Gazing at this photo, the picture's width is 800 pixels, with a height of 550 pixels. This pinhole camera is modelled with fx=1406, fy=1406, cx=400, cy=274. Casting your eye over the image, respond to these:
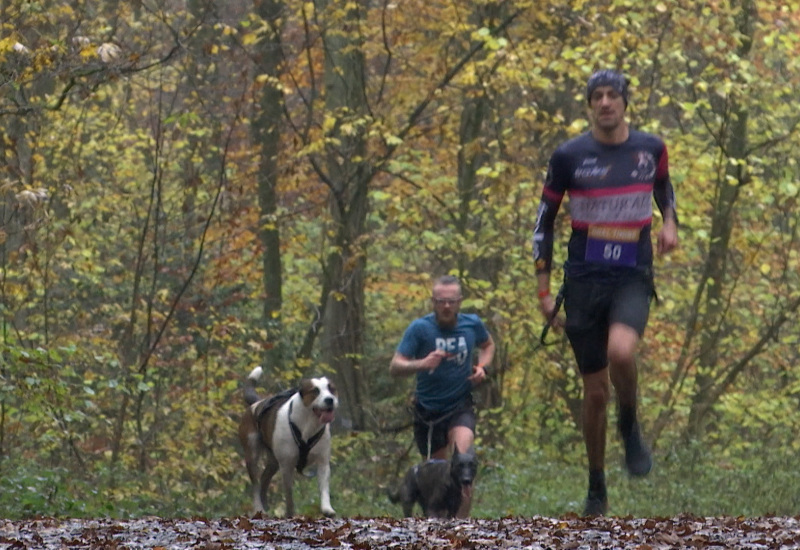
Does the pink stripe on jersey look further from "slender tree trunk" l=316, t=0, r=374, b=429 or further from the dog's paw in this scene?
"slender tree trunk" l=316, t=0, r=374, b=429

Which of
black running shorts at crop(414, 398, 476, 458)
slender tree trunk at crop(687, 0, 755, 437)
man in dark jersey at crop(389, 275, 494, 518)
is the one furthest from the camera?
slender tree trunk at crop(687, 0, 755, 437)

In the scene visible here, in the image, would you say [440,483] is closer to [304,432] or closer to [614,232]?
[304,432]

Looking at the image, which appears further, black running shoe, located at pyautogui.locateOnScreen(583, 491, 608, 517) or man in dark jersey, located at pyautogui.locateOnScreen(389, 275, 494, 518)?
man in dark jersey, located at pyautogui.locateOnScreen(389, 275, 494, 518)

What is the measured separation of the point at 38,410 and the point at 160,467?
18.4 ft

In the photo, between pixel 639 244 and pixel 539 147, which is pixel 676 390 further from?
pixel 639 244

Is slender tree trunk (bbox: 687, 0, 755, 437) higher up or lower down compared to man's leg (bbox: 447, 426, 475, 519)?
higher up

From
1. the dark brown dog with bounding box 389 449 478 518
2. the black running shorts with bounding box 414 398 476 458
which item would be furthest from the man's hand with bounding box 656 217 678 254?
Answer: the black running shorts with bounding box 414 398 476 458

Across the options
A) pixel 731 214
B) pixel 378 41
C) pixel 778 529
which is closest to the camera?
pixel 778 529

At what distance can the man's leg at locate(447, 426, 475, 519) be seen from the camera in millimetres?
10281

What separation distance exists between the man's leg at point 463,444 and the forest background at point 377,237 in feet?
10.6

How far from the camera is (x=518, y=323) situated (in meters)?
19.0

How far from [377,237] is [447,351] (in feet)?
32.5

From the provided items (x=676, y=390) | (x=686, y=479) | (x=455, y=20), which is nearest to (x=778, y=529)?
(x=686, y=479)

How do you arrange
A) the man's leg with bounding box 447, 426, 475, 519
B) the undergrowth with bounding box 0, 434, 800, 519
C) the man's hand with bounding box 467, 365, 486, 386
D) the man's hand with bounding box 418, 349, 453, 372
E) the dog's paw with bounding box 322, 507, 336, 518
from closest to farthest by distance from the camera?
the man's hand with bounding box 418, 349, 453, 372
the man's leg with bounding box 447, 426, 475, 519
the man's hand with bounding box 467, 365, 486, 386
the dog's paw with bounding box 322, 507, 336, 518
the undergrowth with bounding box 0, 434, 800, 519
